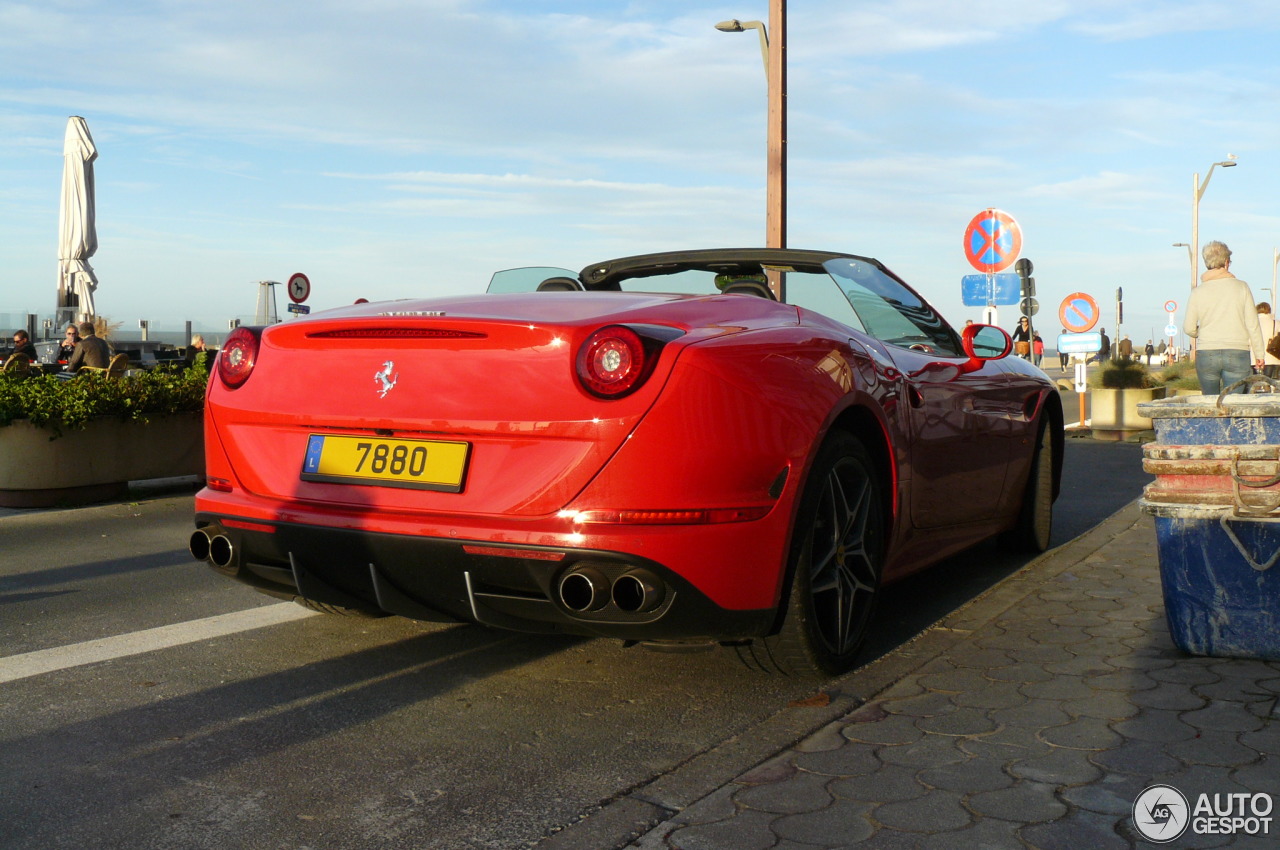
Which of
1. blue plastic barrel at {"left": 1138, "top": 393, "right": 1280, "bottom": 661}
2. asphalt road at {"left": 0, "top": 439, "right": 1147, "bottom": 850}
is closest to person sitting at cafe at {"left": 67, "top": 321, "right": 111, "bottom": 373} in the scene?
asphalt road at {"left": 0, "top": 439, "right": 1147, "bottom": 850}

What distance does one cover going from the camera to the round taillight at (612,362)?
3.35 m

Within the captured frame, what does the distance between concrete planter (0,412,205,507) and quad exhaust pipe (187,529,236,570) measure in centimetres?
534

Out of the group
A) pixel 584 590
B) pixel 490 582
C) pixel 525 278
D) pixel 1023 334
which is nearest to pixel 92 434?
pixel 525 278

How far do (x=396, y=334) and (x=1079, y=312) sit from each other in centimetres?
1605

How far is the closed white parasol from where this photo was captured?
66.4 ft

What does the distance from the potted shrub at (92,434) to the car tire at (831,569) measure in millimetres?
6303

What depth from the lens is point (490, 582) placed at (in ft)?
11.1

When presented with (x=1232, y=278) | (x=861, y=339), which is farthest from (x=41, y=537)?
(x=1232, y=278)

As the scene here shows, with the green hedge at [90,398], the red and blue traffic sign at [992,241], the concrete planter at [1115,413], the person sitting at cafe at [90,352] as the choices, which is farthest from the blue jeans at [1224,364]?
the person sitting at cafe at [90,352]

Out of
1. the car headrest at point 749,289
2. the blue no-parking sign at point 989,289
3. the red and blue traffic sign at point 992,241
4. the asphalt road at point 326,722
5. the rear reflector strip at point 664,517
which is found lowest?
the asphalt road at point 326,722

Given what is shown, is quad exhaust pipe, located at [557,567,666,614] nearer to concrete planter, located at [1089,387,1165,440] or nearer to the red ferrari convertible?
the red ferrari convertible

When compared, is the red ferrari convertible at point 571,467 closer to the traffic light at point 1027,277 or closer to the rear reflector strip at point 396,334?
the rear reflector strip at point 396,334

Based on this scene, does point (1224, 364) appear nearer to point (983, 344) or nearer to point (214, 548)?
point (983, 344)
